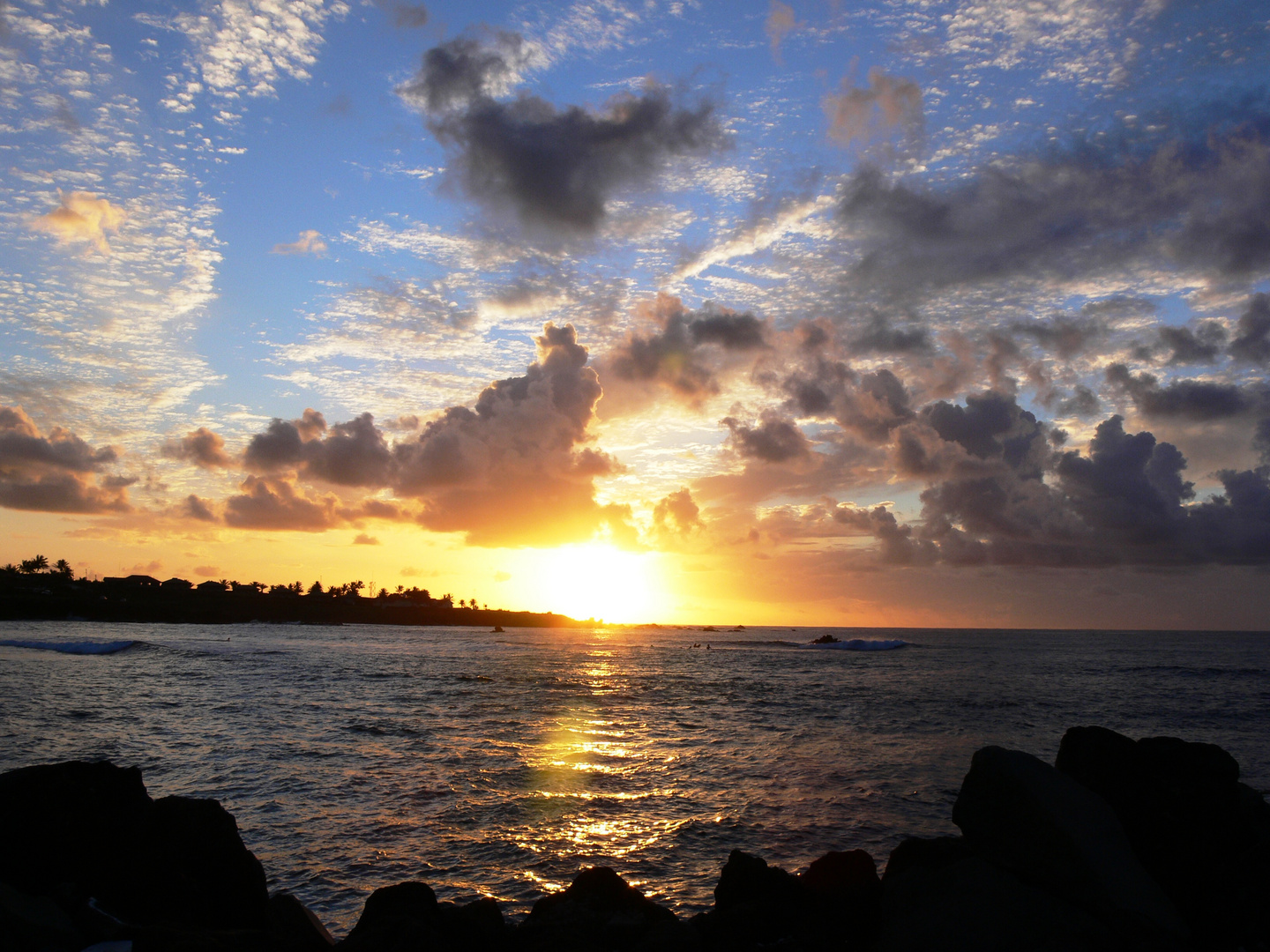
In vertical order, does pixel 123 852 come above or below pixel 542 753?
above

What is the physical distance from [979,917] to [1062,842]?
1872mm

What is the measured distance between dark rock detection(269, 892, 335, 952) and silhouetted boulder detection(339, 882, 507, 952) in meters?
0.53

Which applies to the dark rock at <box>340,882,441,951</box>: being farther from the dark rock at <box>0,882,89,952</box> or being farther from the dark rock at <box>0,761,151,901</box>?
the dark rock at <box>0,761,151,901</box>

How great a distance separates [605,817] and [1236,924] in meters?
13.2

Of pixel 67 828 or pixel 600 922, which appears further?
pixel 67 828

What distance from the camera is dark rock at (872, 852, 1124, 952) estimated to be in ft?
27.5

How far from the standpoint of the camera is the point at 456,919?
10.2 m

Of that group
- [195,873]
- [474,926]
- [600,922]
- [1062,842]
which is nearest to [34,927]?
[195,873]

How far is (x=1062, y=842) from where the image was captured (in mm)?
9766

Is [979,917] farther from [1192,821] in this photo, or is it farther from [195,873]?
[195,873]

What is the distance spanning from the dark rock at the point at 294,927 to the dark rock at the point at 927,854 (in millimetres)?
8465

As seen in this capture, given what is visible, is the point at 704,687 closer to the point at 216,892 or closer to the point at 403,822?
the point at 403,822

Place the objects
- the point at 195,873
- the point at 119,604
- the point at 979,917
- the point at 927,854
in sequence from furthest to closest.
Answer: the point at 119,604 < the point at 195,873 < the point at 927,854 < the point at 979,917

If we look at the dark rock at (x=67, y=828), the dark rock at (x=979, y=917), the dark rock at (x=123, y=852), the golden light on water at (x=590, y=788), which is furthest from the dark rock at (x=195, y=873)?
the dark rock at (x=979, y=917)
